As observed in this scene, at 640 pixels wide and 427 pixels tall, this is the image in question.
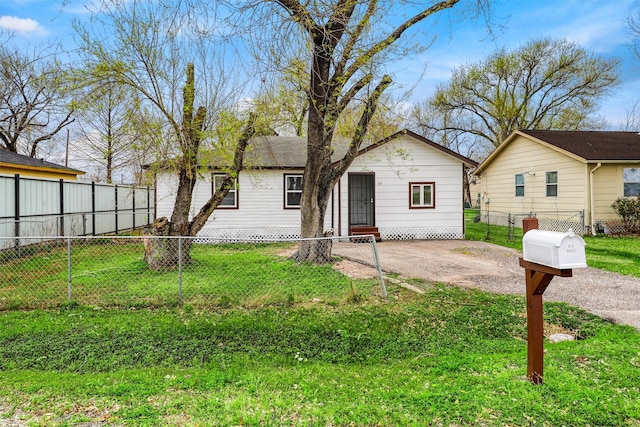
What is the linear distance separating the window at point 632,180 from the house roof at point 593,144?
1.72 ft

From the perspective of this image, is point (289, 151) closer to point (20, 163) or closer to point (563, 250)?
point (20, 163)

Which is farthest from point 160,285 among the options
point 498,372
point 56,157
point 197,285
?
point 56,157

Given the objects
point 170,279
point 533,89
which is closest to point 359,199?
point 170,279

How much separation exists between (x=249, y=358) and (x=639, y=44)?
1663 centimetres

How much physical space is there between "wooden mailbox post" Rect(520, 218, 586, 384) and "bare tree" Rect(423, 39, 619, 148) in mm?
26653

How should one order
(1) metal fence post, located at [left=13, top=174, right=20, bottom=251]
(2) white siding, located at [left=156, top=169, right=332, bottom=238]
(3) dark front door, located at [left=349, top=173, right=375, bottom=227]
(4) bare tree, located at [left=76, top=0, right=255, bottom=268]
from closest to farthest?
(4) bare tree, located at [left=76, top=0, right=255, bottom=268], (1) metal fence post, located at [left=13, top=174, right=20, bottom=251], (2) white siding, located at [left=156, top=169, right=332, bottom=238], (3) dark front door, located at [left=349, top=173, right=375, bottom=227]

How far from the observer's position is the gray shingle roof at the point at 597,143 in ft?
45.0

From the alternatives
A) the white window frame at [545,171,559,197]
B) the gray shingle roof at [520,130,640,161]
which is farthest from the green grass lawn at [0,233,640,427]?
the white window frame at [545,171,559,197]

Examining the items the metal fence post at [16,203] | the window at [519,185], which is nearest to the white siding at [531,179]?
the window at [519,185]

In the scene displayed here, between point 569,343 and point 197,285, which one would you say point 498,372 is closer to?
point 569,343

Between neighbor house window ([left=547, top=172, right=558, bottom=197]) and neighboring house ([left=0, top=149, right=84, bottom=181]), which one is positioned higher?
neighboring house ([left=0, top=149, right=84, bottom=181])

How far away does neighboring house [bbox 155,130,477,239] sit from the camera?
Answer: 13469 millimetres

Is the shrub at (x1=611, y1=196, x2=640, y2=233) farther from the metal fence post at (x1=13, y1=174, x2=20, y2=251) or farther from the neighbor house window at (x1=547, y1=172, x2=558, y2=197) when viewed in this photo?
the metal fence post at (x1=13, y1=174, x2=20, y2=251)

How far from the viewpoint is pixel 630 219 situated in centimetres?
1342
